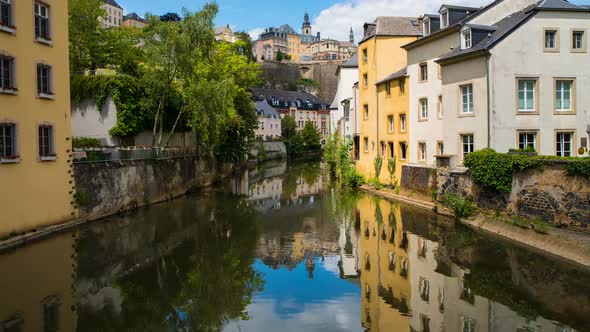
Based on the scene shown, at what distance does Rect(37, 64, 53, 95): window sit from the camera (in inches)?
780

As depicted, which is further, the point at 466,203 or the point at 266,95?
the point at 266,95

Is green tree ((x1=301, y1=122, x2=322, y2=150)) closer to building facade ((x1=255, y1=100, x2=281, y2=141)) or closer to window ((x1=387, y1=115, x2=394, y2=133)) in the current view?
building facade ((x1=255, y1=100, x2=281, y2=141))

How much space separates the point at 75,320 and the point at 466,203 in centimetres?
1698

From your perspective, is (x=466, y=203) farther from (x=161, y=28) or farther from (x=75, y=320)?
(x=161, y=28)

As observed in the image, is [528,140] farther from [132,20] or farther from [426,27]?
[132,20]

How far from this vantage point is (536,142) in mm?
23172

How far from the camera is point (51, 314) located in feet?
37.5

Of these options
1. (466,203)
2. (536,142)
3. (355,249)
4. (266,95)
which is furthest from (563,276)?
(266,95)

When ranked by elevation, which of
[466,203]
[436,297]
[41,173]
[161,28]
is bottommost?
[436,297]

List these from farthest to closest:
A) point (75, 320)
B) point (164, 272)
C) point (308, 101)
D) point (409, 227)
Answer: point (308, 101) → point (409, 227) → point (164, 272) → point (75, 320)

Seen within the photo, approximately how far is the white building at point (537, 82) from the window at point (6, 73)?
19.1m

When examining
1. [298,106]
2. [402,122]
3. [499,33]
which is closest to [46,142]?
[499,33]

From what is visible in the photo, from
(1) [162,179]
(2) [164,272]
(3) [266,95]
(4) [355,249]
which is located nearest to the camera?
(2) [164,272]

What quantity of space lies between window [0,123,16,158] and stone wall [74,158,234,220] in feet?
14.4
